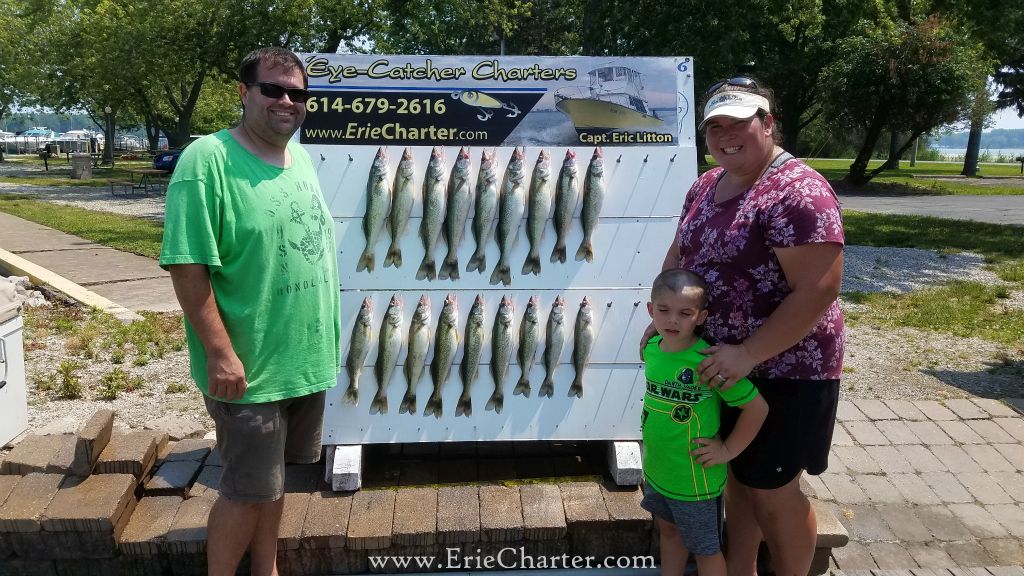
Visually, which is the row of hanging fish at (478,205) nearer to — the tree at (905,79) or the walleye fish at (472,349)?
the walleye fish at (472,349)

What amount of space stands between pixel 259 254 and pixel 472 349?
4.29 ft

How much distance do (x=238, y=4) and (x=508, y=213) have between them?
1950 cm

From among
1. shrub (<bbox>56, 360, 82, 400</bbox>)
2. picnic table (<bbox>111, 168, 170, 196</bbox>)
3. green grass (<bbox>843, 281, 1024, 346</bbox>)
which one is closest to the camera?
shrub (<bbox>56, 360, 82, 400</bbox>)

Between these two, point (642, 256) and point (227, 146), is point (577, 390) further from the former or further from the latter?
point (227, 146)

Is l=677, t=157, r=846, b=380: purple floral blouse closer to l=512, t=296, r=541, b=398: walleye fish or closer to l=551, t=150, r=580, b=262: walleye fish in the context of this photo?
l=551, t=150, r=580, b=262: walleye fish

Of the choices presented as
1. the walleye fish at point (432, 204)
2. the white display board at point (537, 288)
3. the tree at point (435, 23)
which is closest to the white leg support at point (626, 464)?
the white display board at point (537, 288)

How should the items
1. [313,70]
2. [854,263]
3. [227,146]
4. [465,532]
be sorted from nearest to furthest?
[227,146] → [465,532] → [313,70] → [854,263]

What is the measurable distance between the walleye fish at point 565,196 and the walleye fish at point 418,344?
68 centimetres

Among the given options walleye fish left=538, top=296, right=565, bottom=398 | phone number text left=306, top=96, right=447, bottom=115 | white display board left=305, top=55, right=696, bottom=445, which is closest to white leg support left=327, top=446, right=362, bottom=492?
white display board left=305, top=55, right=696, bottom=445

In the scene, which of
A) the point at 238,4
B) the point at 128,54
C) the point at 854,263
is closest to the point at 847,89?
the point at 854,263

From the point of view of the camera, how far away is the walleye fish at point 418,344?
3426 mm

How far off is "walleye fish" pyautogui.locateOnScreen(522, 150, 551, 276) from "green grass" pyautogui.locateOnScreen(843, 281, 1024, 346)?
207 inches

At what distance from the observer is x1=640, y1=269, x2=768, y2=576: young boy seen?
244cm

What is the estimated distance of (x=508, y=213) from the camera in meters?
3.40
